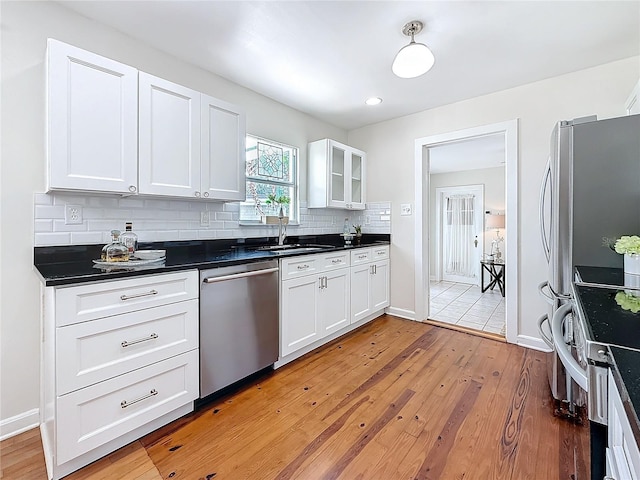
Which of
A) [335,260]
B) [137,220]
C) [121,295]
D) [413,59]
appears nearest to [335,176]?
[335,260]

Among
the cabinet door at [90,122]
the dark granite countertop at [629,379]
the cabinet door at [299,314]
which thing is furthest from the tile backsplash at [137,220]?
the dark granite countertop at [629,379]

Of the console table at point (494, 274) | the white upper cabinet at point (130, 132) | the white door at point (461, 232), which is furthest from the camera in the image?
the white door at point (461, 232)

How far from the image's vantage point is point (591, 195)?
1682 mm

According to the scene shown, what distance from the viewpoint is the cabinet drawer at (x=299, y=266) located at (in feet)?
7.41

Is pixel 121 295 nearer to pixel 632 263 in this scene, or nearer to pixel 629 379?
pixel 629 379

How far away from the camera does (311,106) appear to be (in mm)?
3209

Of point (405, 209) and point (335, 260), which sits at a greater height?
point (405, 209)

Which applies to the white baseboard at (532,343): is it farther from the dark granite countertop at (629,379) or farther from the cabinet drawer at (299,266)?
the dark granite countertop at (629,379)

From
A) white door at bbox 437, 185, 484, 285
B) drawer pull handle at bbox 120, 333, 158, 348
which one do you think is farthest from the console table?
drawer pull handle at bbox 120, 333, 158, 348

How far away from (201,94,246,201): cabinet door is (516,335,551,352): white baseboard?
111 inches

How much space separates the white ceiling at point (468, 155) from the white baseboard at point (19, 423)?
14.1 feet

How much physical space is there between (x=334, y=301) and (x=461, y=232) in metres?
4.46

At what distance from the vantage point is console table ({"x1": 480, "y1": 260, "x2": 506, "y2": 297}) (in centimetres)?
502

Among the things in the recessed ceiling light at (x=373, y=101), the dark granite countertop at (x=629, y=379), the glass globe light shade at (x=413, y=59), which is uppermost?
the recessed ceiling light at (x=373, y=101)
